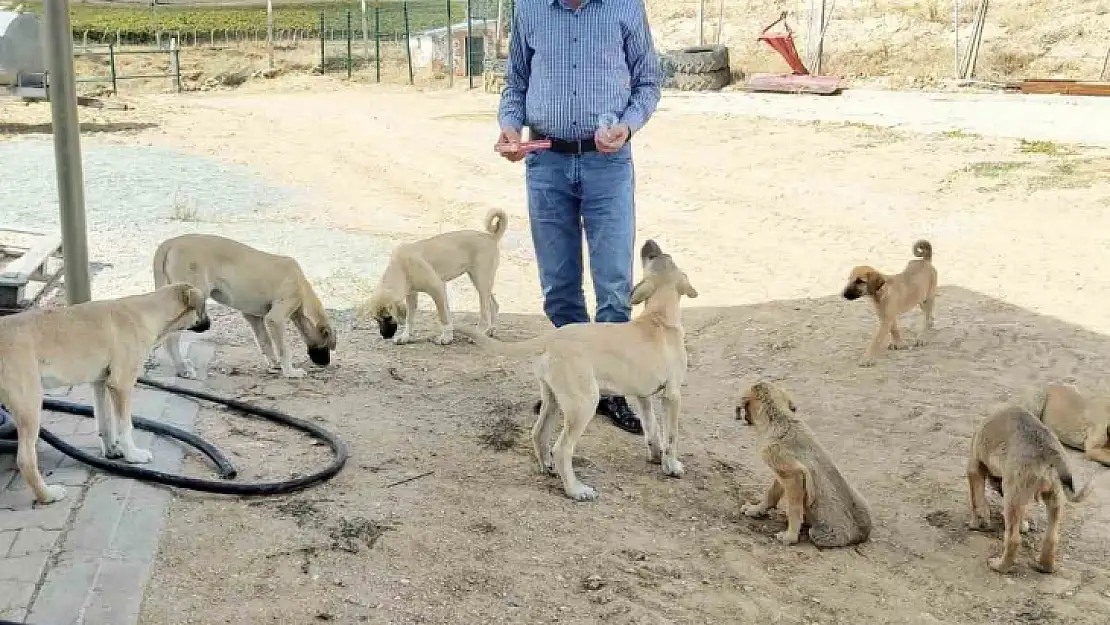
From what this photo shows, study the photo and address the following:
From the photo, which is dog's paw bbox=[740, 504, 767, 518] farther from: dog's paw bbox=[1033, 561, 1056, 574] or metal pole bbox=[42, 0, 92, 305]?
metal pole bbox=[42, 0, 92, 305]

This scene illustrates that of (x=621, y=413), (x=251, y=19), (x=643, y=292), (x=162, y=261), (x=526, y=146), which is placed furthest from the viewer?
(x=251, y=19)

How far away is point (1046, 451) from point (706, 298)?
17.8ft

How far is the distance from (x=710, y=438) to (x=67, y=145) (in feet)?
14.0

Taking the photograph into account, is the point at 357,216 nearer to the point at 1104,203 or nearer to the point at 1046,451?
the point at 1104,203

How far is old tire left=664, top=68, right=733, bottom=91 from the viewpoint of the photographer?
94.9 feet

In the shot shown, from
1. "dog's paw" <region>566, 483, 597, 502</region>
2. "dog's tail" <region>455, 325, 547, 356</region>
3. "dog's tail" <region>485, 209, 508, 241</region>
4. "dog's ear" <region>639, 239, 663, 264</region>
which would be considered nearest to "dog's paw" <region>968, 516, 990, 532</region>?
"dog's paw" <region>566, 483, 597, 502</region>

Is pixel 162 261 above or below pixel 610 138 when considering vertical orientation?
below

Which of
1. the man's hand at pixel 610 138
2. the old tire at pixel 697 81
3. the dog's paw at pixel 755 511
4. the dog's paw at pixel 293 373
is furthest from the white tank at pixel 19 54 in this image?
the old tire at pixel 697 81

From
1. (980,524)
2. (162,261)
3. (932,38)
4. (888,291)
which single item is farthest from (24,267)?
(932,38)

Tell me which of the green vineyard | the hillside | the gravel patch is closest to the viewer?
the gravel patch

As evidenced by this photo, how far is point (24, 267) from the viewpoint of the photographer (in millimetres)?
9109

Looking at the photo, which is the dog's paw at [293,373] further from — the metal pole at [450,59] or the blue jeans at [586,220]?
the metal pole at [450,59]

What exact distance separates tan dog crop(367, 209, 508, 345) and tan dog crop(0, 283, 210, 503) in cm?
279

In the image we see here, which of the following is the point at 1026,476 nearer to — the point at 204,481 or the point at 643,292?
the point at 643,292
